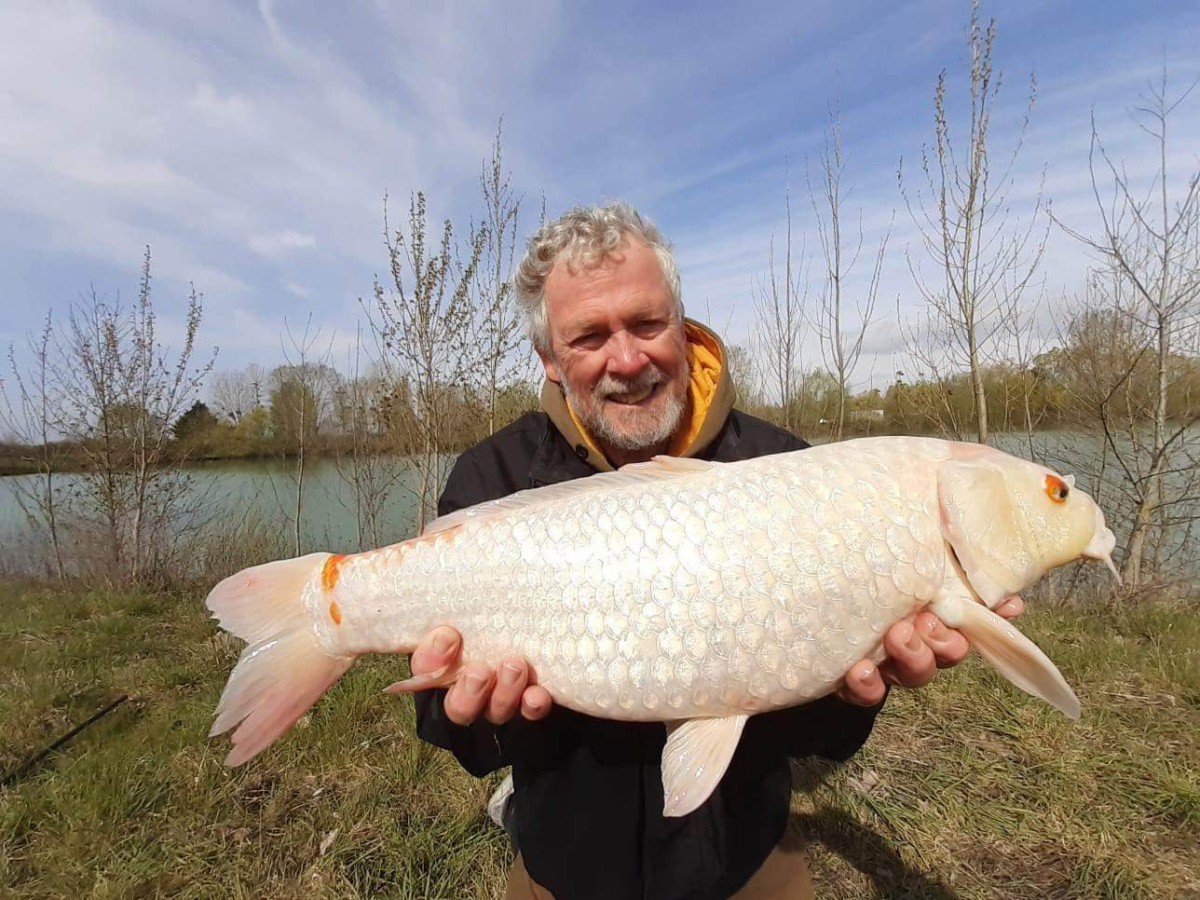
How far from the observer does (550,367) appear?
175cm

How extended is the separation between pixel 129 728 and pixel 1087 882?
3.41 m

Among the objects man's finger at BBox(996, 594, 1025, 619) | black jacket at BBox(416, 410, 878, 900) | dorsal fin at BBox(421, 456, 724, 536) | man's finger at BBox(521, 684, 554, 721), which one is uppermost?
dorsal fin at BBox(421, 456, 724, 536)

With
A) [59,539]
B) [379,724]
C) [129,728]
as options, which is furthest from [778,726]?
[59,539]

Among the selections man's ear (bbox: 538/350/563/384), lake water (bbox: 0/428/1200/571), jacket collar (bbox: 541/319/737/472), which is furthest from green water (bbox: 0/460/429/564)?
jacket collar (bbox: 541/319/737/472)

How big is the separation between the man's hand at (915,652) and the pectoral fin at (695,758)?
0.70 ft

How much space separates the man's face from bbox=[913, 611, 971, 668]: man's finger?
72cm

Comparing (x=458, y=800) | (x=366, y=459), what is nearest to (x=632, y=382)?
(x=458, y=800)

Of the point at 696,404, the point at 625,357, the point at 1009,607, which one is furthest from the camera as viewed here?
the point at 696,404

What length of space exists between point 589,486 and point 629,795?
2.20ft

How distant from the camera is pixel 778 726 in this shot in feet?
4.45

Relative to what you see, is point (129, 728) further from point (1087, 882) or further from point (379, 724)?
point (1087, 882)

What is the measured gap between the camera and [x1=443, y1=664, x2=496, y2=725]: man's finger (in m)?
1.16

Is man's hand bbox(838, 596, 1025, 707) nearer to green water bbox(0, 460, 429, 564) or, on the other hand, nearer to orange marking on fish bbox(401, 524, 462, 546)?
orange marking on fish bbox(401, 524, 462, 546)

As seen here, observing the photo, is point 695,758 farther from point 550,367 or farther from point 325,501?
point 325,501
